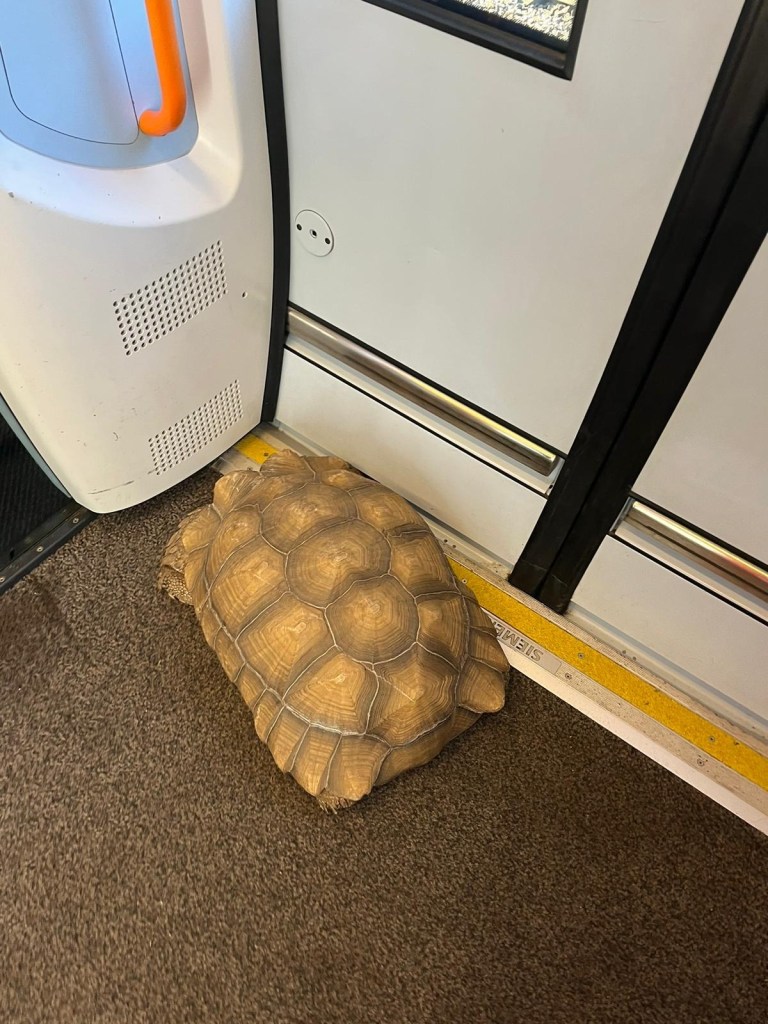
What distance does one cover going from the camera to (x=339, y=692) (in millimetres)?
956

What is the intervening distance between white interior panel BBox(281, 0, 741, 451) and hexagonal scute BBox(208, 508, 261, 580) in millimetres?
328

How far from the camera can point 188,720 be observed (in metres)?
1.11

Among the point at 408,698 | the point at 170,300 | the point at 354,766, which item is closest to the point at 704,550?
the point at 408,698

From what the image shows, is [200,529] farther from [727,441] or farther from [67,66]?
[727,441]

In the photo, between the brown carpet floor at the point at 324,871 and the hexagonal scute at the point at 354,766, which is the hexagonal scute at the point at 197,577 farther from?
the hexagonal scute at the point at 354,766

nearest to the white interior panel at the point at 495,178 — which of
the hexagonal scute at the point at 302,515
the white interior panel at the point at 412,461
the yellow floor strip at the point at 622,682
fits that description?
the white interior panel at the point at 412,461

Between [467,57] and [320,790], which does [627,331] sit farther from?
[320,790]

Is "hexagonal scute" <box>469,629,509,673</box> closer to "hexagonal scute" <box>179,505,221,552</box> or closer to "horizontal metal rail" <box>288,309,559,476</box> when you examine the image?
"horizontal metal rail" <box>288,309,559,476</box>

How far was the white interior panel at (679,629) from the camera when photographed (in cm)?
102

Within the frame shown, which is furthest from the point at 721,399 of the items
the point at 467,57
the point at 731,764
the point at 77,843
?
the point at 77,843

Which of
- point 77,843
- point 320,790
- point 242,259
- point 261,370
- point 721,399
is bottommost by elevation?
point 77,843

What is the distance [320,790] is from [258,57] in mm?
922

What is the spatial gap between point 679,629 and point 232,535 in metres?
0.68

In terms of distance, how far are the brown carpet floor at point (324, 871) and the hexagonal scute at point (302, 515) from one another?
0.87 feet
